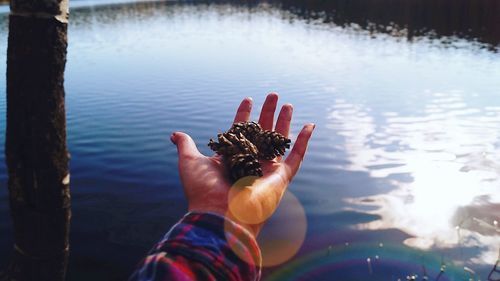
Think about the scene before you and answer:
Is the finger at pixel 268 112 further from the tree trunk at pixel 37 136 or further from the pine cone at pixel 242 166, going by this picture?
the tree trunk at pixel 37 136

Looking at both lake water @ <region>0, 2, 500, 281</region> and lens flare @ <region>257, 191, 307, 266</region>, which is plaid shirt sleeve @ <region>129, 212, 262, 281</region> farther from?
lens flare @ <region>257, 191, 307, 266</region>

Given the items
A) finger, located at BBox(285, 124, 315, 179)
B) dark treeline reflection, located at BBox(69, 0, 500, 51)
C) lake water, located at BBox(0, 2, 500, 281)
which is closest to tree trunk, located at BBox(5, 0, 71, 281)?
finger, located at BBox(285, 124, 315, 179)

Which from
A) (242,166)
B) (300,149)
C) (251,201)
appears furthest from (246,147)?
(251,201)

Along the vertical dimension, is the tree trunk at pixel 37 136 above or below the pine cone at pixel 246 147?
above

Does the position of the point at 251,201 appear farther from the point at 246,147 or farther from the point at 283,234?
the point at 283,234

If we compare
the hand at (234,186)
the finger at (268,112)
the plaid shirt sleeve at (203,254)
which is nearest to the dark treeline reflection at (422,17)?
the finger at (268,112)

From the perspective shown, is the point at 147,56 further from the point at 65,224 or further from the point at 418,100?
the point at 65,224

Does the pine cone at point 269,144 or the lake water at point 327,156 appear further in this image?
the lake water at point 327,156
